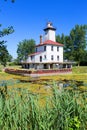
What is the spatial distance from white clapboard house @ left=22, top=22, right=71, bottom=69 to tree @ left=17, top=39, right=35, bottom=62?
43781 mm

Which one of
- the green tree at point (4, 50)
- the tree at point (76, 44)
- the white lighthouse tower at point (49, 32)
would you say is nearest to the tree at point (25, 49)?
the tree at point (76, 44)

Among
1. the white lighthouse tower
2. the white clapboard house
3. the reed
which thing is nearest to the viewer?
the reed

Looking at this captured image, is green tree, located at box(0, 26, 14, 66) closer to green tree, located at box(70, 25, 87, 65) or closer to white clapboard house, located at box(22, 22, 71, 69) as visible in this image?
white clapboard house, located at box(22, 22, 71, 69)

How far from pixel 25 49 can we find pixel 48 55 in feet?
161

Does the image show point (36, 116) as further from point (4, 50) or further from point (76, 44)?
point (76, 44)

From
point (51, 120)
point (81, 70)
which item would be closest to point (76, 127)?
point (51, 120)

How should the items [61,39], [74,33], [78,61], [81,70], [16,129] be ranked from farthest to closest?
[61,39], [74,33], [78,61], [81,70], [16,129]

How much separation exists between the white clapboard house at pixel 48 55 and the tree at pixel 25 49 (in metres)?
43.8

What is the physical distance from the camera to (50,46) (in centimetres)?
5266

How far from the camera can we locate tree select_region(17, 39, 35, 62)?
325 feet

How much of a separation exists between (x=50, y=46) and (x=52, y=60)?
3.44 metres

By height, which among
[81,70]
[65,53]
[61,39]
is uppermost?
[61,39]

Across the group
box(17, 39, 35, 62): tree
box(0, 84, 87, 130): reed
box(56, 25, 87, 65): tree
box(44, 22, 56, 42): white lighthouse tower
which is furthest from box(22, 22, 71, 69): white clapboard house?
box(0, 84, 87, 130): reed

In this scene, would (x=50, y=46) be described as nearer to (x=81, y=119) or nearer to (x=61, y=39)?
(x=61, y=39)
